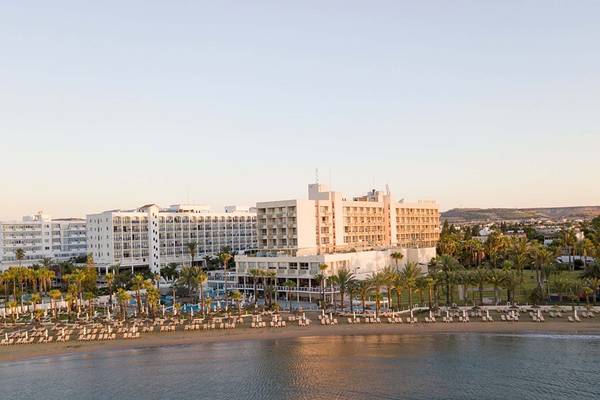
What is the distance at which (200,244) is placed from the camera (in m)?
139

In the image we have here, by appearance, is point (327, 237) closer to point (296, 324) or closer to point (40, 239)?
point (296, 324)

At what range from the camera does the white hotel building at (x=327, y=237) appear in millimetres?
82688

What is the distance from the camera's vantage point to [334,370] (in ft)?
142

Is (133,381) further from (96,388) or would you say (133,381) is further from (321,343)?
(321,343)

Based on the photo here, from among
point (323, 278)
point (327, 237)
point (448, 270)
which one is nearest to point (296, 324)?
point (323, 278)

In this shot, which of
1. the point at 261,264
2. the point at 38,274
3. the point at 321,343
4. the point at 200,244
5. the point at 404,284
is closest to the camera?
the point at 321,343

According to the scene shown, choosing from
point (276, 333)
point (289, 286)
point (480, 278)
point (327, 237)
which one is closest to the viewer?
point (276, 333)

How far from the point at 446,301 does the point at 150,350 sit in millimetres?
35115

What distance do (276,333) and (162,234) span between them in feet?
263

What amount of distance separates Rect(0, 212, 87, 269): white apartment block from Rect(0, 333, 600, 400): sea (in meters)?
91.5

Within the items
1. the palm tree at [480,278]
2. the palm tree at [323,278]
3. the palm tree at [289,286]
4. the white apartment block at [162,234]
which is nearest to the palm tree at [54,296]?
the palm tree at [289,286]

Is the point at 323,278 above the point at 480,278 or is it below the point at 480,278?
below

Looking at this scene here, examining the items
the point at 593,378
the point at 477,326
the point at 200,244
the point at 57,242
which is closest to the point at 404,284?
the point at 477,326

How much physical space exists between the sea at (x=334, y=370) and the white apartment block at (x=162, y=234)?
234 ft
